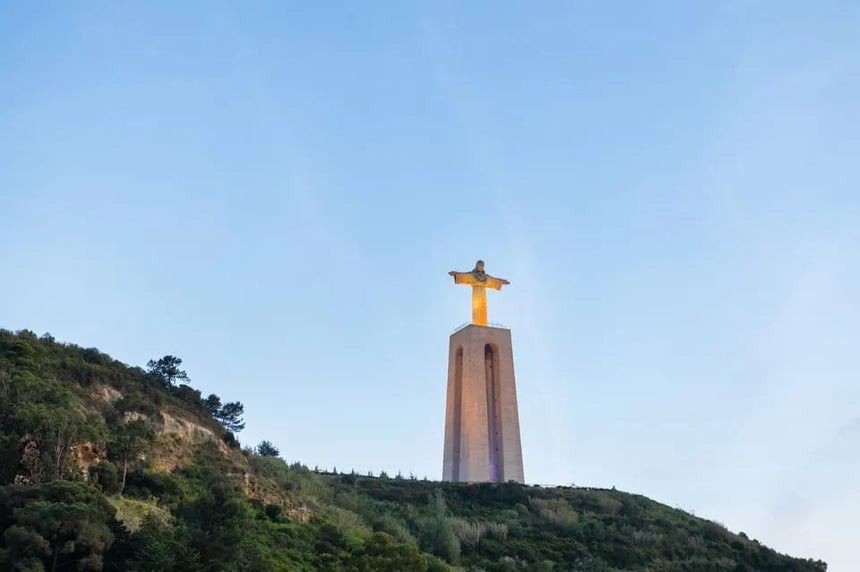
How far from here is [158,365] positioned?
4119cm

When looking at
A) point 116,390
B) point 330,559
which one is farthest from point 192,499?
point 116,390

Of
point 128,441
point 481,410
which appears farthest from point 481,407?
point 128,441

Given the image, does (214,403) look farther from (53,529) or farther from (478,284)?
(53,529)

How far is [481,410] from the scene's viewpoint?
45.2 m

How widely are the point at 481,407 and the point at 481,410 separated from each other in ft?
0.63

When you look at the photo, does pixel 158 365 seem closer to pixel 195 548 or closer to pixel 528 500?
pixel 528 500

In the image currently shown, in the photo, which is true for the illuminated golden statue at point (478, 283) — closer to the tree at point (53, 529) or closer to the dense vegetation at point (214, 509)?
the dense vegetation at point (214, 509)

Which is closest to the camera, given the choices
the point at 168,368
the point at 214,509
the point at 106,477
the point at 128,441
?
the point at 214,509

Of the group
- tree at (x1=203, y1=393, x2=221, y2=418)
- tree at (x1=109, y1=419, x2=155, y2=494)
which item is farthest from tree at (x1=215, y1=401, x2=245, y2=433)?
tree at (x1=109, y1=419, x2=155, y2=494)

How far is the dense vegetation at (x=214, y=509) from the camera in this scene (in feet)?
52.3

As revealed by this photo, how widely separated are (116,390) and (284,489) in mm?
6413

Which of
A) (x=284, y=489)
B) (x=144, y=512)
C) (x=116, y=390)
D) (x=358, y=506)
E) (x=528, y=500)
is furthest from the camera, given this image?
(x=528, y=500)

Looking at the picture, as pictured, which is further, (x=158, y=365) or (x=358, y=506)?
(x=158, y=365)

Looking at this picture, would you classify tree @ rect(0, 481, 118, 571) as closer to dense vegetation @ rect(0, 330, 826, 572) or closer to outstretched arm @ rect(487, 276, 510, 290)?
dense vegetation @ rect(0, 330, 826, 572)
